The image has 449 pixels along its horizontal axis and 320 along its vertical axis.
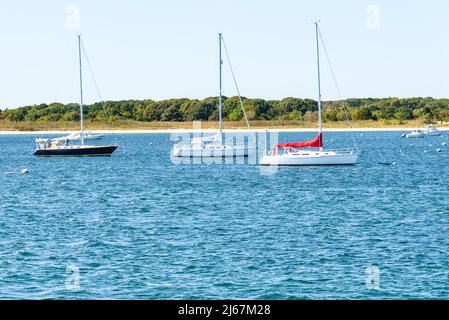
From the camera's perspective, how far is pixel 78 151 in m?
91.8

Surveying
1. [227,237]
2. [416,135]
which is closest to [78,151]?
[227,237]

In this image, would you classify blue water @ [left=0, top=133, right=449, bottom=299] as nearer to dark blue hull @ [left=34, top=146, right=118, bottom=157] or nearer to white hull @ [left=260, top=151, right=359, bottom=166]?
white hull @ [left=260, top=151, right=359, bottom=166]

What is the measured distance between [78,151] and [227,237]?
206 ft

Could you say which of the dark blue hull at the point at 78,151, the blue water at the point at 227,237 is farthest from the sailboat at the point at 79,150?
the blue water at the point at 227,237

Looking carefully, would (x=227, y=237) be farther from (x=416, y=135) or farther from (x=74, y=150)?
(x=416, y=135)

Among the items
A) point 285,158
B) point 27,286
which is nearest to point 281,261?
point 27,286

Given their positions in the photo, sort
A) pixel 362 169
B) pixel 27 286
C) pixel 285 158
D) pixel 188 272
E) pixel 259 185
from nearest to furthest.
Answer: pixel 27 286
pixel 188 272
pixel 259 185
pixel 285 158
pixel 362 169

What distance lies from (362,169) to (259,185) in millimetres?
20164

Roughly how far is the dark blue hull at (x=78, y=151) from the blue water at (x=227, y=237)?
24.5m

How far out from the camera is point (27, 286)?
21984mm

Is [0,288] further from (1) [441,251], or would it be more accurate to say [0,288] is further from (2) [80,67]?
(2) [80,67]

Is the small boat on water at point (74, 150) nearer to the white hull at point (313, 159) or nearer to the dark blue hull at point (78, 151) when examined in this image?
the dark blue hull at point (78, 151)
